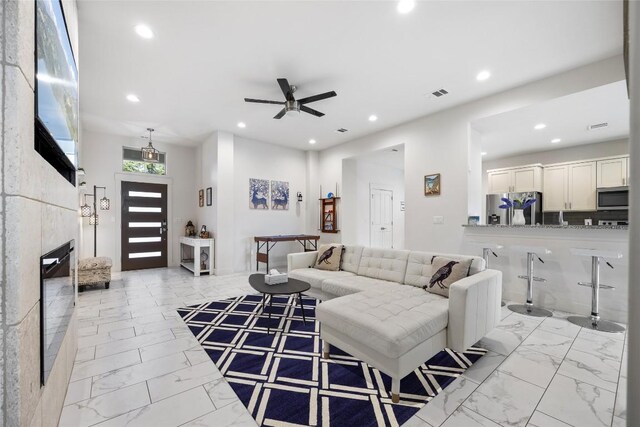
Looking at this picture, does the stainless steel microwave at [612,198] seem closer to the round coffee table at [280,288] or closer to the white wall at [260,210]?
the round coffee table at [280,288]

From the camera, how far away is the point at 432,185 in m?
4.70

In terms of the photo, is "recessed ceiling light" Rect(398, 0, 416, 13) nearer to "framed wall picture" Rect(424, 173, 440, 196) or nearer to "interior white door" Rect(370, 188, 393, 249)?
"framed wall picture" Rect(424, 173, 440, 196)

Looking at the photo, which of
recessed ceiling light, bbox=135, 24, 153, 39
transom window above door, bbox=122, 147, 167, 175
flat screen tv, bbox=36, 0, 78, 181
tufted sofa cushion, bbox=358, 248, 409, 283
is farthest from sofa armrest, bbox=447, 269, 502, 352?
transom window above door, bbox=122, 147, 167, 175

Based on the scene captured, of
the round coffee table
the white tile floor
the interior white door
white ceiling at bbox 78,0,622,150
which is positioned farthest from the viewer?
the interior white door

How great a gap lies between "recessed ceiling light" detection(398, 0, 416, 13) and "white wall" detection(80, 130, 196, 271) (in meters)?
6.15

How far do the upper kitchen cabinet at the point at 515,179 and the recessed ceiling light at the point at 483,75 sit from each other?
3849mm

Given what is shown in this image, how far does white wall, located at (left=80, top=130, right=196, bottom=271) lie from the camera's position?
5785 mm

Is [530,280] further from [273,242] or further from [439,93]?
[273,242]

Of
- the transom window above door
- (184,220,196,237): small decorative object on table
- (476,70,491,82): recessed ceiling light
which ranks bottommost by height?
(184,220,196,237): small decorative object on table

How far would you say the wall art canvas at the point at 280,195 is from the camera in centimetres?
675

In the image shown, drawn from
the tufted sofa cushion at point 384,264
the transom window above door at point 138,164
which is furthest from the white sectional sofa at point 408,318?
the transom window above door at point 138,164

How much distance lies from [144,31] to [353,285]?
342 cm

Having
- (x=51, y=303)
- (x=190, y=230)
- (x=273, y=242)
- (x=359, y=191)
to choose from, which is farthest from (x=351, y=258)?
(x=190, y=230)

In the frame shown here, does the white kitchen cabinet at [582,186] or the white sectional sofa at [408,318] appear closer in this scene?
the white sectional sofa at [408,318]
